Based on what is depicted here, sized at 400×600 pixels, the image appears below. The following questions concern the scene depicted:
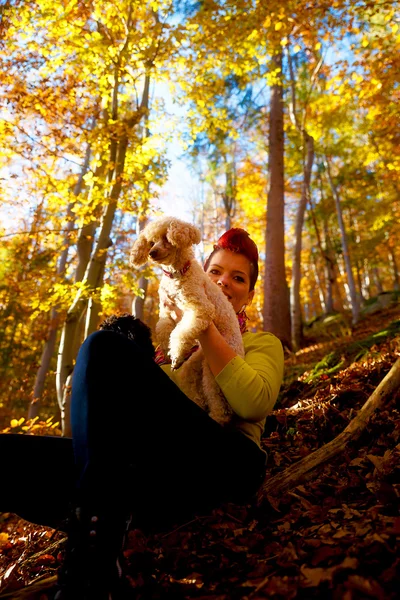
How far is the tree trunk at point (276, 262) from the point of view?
327 inches

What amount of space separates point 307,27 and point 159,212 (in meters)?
3.85

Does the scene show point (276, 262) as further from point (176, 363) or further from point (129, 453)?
point (129, 453)

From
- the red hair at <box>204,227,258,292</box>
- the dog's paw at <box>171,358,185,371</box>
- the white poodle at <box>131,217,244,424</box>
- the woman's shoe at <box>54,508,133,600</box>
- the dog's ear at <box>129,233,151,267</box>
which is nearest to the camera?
the woman's shoe at <box>54,508,133,600</box>

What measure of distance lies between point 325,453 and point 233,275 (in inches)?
52.0

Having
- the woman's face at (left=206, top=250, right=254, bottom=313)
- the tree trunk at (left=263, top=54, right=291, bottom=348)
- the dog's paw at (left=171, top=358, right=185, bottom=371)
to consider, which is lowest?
the dog's paw at (left=171, top=358, right=185, bottom=371)

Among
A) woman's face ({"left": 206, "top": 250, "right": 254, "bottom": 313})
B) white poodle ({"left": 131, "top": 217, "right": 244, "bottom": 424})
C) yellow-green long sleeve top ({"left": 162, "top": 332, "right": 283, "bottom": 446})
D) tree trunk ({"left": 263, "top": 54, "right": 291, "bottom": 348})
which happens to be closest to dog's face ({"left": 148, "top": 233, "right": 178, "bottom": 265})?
white poodle ({"left": 131, "top": 217, "right": 244, "bottom": 424})

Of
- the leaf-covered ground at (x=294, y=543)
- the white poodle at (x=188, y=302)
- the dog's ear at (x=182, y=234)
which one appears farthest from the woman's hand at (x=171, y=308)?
the leaf-covered ground at (x=294, y=543)

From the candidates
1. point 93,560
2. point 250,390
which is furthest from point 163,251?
point 93,560

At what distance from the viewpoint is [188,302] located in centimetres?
210

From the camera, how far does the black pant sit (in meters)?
1.45

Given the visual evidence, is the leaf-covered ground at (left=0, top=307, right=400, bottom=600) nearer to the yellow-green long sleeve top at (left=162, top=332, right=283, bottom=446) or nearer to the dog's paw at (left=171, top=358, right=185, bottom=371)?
the yellow-green long sleeve top at (left=162, top=332, right=283, bottom=446)

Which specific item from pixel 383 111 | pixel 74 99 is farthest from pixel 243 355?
pixel 383 111

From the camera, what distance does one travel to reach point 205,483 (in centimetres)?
170

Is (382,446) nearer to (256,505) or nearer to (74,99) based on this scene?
(256,505)
